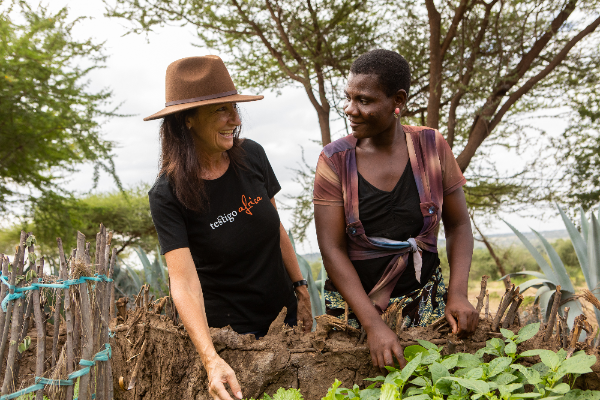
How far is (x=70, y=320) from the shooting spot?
1.71m

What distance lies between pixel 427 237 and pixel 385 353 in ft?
1.75

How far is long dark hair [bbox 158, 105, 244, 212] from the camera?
1891 mm

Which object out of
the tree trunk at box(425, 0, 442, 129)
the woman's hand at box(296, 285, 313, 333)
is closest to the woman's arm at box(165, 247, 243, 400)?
the woman's hand at box(296, 285, 313, 333)

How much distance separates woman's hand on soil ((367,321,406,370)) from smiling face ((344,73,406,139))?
75cm

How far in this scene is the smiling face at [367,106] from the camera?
6.03 ft

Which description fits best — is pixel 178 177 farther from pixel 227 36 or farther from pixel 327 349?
pixel 227 36

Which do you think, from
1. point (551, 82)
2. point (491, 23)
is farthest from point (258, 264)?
point (551, 82)

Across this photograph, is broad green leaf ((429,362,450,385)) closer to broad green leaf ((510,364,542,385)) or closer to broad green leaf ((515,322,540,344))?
broad green leaf ((510,364,542,385))

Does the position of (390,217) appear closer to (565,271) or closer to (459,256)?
(459,256)

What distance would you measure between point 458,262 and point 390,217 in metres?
0.34

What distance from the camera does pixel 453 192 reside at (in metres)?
2.01

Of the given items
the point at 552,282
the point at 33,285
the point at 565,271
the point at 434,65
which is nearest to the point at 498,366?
the point at 33,285

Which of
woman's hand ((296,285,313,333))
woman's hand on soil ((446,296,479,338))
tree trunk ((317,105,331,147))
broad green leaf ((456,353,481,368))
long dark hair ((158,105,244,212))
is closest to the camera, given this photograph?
broad green leaf ((456,353,481,368))

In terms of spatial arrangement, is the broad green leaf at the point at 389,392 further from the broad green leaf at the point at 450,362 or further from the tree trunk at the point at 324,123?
the tree trunk at the point at 324,123
